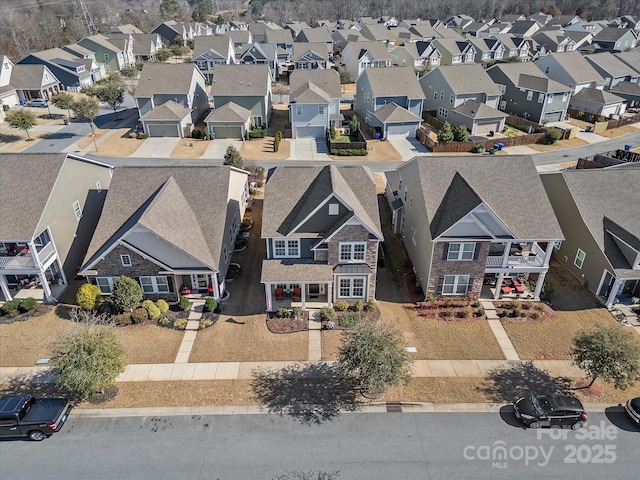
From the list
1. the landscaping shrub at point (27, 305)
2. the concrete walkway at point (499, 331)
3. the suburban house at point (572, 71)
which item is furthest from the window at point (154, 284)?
the suburban house at point (572, 71)

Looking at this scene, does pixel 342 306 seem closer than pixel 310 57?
Yes

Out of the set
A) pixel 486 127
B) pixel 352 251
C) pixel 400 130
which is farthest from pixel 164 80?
pixel 352 251

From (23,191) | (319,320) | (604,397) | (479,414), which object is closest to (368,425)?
(479,414)

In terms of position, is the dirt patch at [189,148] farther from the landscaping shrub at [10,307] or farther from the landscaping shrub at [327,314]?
the landscaping shrub at [327,314]

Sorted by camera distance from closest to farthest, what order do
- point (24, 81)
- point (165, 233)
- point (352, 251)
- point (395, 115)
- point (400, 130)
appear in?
point (165, 233) → point (352, 251) → point (395, 115) → point (400, 130) → point (24, 81)

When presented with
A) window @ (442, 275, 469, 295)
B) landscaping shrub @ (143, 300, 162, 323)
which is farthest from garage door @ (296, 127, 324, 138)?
landscaping shrub @ (143, 300, 162, 323)

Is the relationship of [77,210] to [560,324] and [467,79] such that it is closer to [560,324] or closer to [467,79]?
[560,324]
